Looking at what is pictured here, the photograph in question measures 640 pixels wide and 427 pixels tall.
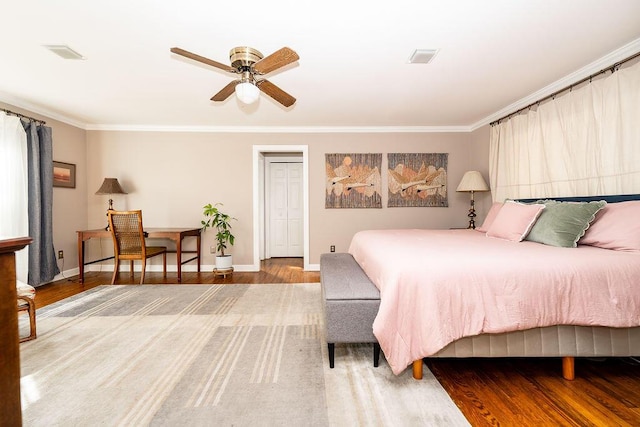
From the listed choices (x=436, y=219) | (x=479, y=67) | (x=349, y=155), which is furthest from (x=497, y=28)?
(x=436, y=219)

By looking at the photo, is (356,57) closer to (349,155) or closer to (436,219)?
(349,155)

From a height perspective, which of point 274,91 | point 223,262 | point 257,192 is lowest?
point 223,262

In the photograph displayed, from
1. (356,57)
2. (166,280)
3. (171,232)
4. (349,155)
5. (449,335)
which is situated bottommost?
(166,280)

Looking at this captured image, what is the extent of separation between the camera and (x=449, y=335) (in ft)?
5.17

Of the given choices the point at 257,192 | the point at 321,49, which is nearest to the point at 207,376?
the point at 321,49

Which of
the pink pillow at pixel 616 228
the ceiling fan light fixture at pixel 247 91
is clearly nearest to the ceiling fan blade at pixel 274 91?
the ceiling fan light fixture at pixel 247 91

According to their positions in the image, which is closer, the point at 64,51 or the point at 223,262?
the point at 64,51

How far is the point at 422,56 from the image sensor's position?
8.30ft

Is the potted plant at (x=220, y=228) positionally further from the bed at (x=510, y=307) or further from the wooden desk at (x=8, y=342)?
the wooden desk at (x=8, y=342)

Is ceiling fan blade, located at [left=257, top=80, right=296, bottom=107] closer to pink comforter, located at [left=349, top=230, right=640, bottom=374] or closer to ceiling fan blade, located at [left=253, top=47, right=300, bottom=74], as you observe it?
ceiling fan blade, located at [left=253, top=47, right=300, bottom=74]

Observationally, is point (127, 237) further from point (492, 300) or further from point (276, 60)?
point (492, 300)

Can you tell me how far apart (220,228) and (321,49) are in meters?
3.18

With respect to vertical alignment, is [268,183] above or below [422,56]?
below

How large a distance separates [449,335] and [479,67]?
2460 millimetres
